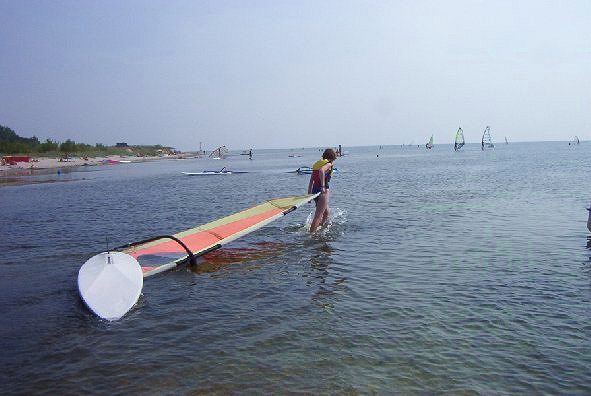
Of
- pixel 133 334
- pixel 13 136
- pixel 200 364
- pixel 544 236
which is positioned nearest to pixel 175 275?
pixel 133 334

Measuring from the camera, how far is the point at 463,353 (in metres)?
6.67

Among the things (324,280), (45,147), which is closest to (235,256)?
(324,280)

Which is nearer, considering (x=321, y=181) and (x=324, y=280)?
(x=324, y=280)

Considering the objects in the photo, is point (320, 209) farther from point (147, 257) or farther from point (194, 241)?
point (147, 257)

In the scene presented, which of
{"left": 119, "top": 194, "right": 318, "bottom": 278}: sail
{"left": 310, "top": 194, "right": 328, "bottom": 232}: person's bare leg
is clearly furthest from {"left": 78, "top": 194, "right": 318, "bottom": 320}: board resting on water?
{"left": 310, "top": 194, "right": 328, "bottom": 232}: person's bare leg

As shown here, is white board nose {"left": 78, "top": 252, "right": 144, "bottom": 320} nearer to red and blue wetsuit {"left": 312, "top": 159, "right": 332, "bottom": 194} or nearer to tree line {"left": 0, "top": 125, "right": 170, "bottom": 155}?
red and blue wetsuit {"left": 312, "top": 159, "right": 332, "bottom": 194}

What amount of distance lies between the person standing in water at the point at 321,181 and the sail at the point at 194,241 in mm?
924

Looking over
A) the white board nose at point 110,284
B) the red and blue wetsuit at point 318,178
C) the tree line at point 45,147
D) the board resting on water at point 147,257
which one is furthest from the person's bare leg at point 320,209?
the tree line at point 45,147

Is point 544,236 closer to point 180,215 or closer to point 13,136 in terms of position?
point 180,215

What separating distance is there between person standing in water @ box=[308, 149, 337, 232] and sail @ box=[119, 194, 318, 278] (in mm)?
924

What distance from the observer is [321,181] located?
1549 cm

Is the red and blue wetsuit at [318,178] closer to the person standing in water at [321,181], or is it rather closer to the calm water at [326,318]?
the person standing in water at [321,181]

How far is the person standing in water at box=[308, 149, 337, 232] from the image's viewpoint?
15.5 meters

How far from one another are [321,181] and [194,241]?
4992 mm
